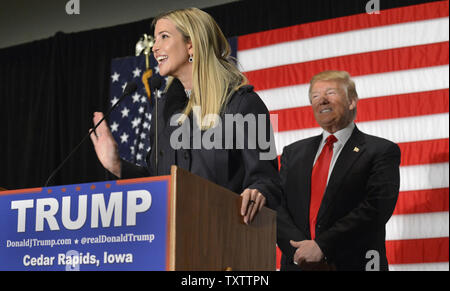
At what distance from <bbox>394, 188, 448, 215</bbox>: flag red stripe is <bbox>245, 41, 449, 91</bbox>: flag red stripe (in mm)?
779

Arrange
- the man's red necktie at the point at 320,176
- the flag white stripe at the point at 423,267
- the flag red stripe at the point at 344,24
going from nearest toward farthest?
the man's red necktie at the point at 320,176
the flag white stripe at the point at 423,267
the flag red stripe at the point at 344,24

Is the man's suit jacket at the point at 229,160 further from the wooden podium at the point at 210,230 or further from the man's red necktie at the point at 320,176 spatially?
the man's red necktie at the point at 320,176

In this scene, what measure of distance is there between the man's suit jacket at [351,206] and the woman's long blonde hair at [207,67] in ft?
4.46

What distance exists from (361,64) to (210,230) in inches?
111

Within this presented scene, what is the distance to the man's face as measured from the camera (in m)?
3.78

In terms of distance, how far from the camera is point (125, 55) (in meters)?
5.13

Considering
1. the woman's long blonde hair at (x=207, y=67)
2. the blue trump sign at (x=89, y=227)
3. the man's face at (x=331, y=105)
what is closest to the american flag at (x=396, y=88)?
the man's face at (x=331, y=105)

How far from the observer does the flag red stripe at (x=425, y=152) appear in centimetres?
376

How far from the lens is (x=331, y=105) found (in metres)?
3.83

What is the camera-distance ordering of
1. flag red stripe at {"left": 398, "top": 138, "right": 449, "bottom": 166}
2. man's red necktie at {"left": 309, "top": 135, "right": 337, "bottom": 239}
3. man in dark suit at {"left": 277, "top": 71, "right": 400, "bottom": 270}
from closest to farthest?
man in dark suit at {"left": 277, "top": 71, "right": 400, "bottom": 270}
man's red necktie at {"left": 309, "top": 135, "right": 337, "bottom": 239}
flag red stripe at {"left": 398, "top": 138, "right": 449, "bottom": 166}

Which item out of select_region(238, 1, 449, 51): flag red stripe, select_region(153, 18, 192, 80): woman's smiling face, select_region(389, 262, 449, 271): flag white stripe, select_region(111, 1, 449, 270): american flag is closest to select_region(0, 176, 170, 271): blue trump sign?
select_region(153, 18, 192, 80): woman's smiling face

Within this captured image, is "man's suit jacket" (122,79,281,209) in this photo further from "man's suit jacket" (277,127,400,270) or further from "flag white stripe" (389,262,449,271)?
"flag white stripe" (389,262,449,271)

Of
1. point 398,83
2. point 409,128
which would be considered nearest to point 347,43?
point 398,83

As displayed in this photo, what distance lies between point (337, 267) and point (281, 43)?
1.82 m
